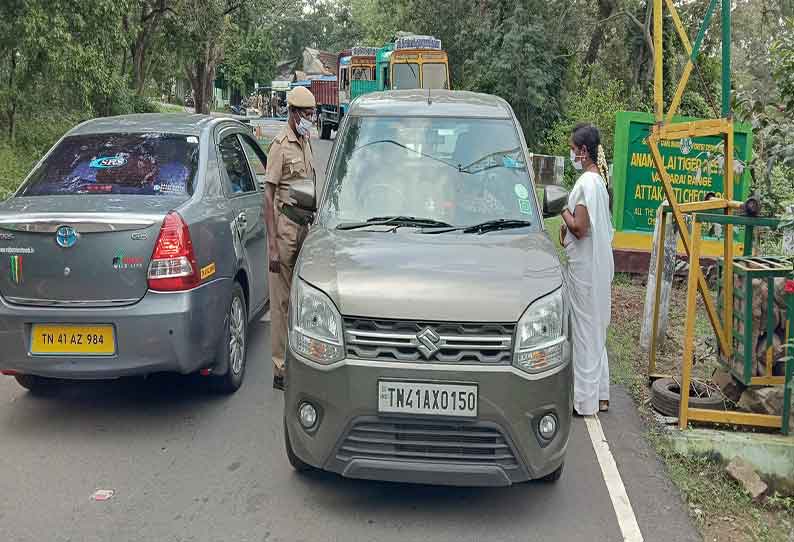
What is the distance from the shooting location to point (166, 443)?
5.07m

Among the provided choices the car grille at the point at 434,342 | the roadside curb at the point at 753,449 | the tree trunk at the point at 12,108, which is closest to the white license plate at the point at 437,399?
the car grille at the point at 434,342

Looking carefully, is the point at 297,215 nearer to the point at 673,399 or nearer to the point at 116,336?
the point at 116,336

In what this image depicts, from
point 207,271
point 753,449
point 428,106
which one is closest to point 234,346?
point 207,271

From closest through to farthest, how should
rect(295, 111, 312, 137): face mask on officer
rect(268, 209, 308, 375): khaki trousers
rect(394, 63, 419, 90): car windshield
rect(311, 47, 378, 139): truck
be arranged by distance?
rect(268, 209, 308, 375): khaki trousers
rect(295, 111, 312, 137): face mask on officer
rect(394, 63, 419, 90): car windshield
rect(311, 47, 378, 139): truck

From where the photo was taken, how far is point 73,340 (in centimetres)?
488

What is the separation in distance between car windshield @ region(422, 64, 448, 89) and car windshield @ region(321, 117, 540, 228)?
2050 centimetres

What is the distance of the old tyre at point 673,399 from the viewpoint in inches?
217

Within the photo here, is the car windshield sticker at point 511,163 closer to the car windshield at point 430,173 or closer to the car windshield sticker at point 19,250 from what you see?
the car windshield at point 430,173

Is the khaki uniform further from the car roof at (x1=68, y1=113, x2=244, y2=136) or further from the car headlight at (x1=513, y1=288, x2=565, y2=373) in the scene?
the car headlight at (x1=513, y1=288, x2=565, y2=373)

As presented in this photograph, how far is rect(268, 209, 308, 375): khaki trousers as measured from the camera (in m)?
5.95

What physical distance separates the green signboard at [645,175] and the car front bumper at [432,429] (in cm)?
623

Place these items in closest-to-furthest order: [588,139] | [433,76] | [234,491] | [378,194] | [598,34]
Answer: [234,491] → [378,194] → [588,139] → [433,76] → [598,34]

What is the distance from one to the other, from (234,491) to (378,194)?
1930 mm

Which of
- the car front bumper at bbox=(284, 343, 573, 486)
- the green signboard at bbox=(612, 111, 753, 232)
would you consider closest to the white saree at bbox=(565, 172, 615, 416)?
the car front bumper at bbox=(284, 343, 573, 486)
